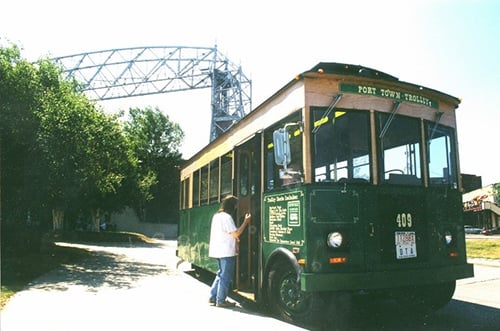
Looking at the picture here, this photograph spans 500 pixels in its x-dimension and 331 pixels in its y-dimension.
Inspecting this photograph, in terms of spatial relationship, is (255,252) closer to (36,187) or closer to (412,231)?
(412,231)

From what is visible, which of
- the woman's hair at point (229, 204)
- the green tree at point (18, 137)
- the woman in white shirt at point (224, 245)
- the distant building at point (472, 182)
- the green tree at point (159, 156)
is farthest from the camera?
the distant building at point (472, 182)

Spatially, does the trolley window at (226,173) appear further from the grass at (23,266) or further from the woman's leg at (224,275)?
the grass at (23,266)

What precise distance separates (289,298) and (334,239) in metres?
1.06

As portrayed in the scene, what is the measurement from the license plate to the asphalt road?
37.5 inches

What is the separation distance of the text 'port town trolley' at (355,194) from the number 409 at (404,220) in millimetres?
13

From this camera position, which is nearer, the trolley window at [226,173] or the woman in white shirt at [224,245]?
the woman in white shirt at [224,245]

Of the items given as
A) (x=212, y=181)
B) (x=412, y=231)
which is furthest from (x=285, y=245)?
(x=212, y=181)

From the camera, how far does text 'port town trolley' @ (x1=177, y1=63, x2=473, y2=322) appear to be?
17.4 feet

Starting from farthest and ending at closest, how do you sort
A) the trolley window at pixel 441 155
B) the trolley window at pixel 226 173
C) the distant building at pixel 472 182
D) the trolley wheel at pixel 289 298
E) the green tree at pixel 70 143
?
the distant building at pixel 472 182 → the green tree at pixel 70 143 → the trolley window at pixel 226 173 → the trolley window at pixel 441 155 → the trolley wheel at pixel 289 298

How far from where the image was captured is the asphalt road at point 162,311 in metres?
5.72

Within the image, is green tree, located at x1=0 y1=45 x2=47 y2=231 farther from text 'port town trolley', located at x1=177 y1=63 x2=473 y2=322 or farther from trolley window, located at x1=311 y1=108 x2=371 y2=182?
trolley window, located at x1=311 y1=108 x2=371 y2=182

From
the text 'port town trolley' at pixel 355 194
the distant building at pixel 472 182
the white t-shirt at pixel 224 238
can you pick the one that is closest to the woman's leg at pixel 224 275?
the white t-shirt at pixel 224 238

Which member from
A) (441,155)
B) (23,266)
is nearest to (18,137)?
(23,266)

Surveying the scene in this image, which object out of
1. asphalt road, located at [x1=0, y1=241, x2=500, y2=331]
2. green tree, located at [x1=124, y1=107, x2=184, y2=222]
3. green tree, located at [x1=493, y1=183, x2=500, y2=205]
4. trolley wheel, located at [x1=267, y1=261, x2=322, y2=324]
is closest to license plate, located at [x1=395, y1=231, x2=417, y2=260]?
asphalt road, located at [x1=0, y1=241, x2=500, y2=331]
